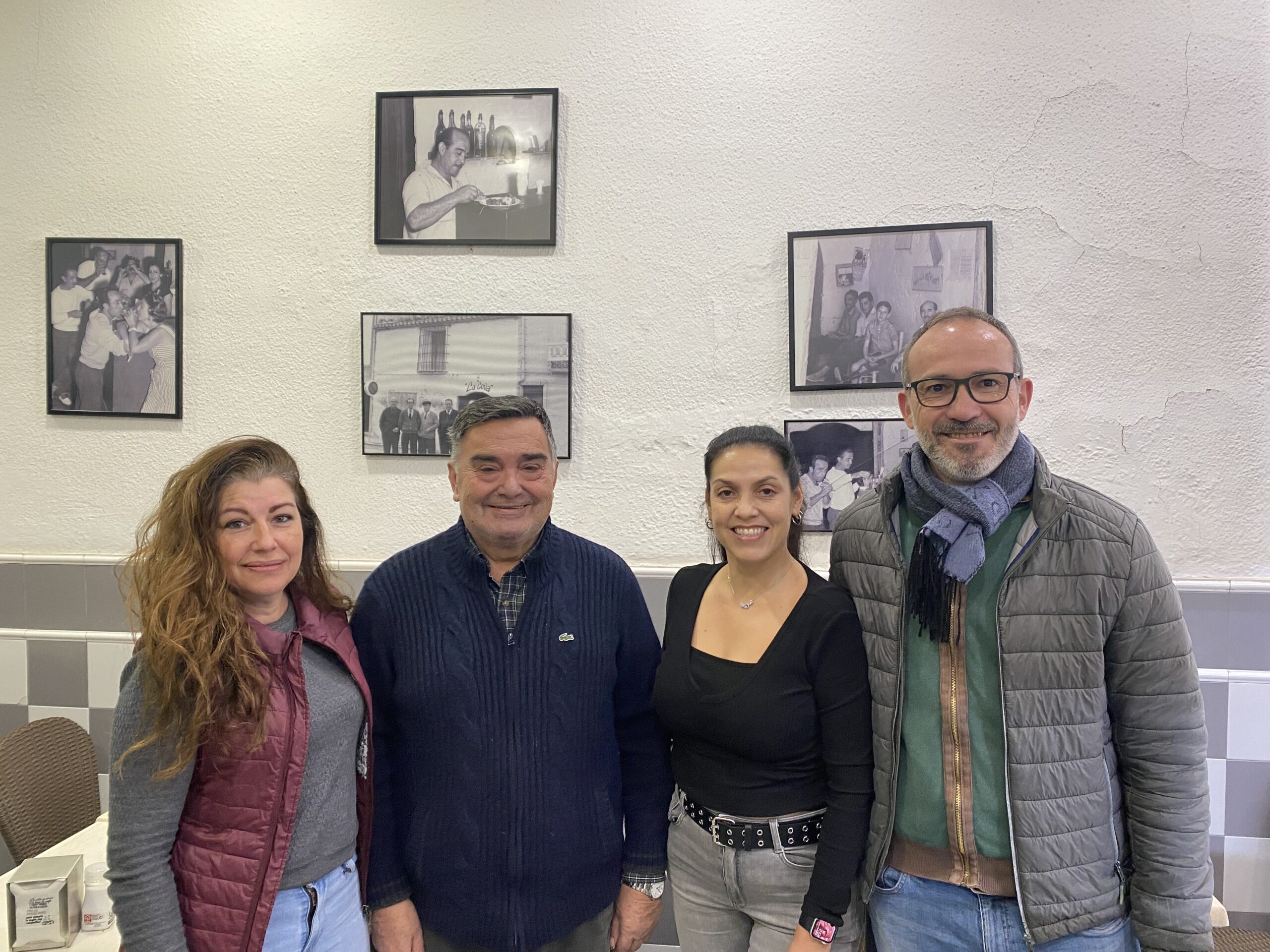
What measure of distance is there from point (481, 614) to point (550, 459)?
33 cm

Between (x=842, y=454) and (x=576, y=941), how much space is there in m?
1.51

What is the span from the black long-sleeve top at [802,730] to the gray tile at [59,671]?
2.20 m

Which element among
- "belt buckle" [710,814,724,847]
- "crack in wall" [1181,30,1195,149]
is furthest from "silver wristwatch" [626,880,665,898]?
"crack in wall" [1181,30,1195,149]

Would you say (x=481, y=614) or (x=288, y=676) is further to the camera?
(x=481, y=614)

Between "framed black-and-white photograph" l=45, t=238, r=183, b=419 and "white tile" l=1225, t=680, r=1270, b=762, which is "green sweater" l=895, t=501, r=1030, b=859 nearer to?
"white tile" l=1225, t=680, r=1270, b=762

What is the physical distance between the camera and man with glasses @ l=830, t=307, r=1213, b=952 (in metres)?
1.24

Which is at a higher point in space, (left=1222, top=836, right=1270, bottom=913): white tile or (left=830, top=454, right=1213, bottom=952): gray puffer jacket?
(left=830, top=454, right=1213, bottom=952): gray puffer jacket

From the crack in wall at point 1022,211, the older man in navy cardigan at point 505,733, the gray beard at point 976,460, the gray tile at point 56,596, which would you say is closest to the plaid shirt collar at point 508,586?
the older man in navy cardigan at point 505,733

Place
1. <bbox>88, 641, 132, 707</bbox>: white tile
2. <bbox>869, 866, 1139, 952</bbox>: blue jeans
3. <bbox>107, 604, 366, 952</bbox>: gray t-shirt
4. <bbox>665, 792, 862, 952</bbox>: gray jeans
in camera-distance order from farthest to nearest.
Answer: <bbox>88, 641, 132, 707</bbox>: white tile < <bbox>665, 792, 862, 952</bbox>: gray jeans < <bbox>869, 866, 1139, 952</bbox>: blue jeans < <bbox>107, 604, 366, 952</bbox>: gray t-shirt

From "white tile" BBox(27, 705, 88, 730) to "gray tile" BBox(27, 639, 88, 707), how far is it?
1 centimetres

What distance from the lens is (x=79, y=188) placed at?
2.54m

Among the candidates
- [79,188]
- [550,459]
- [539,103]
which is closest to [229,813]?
[550,459]

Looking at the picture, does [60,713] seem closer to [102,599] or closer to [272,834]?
[102,599]

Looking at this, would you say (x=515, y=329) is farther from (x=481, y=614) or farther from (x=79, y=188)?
(x=79, y=188)
